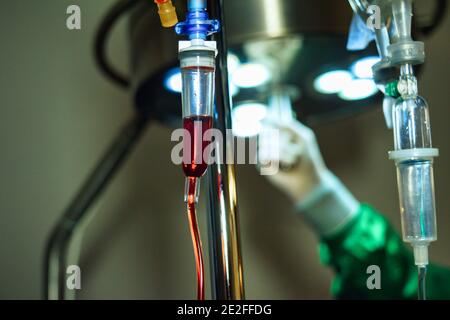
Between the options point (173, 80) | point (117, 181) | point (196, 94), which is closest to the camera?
point (196, 94)

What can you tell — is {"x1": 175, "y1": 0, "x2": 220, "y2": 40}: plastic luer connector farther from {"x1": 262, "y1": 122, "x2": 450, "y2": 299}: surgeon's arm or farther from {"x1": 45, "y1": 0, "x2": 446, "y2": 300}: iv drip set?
{"x1": 262, "y1": 122, "x2": 450, "y2": 299}: surgeon's arm

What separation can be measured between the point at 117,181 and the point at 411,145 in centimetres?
72

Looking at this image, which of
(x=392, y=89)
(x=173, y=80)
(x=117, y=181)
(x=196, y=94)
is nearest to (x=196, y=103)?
(x=196, y=94)

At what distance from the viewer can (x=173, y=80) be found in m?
0.70

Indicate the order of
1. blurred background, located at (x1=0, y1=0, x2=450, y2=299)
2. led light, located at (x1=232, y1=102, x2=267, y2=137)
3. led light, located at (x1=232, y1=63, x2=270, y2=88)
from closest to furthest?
led light, located at (x1=232, y1=63, x2=270, y2=88)
led light, located at (x1=232, y1=102, x2=267, y2=137)
blurred background, located at (x1=0, y1=0, x2=450, y2=299)

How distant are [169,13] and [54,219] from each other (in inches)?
27.6

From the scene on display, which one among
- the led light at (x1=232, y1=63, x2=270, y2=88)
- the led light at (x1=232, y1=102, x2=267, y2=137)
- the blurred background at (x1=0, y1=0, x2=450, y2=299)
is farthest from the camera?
the blurred background at (x1=0, y1=0, x2=450, y2=299)

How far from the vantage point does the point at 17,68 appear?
103cm

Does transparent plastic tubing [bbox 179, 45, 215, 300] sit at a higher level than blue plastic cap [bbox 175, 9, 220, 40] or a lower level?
lower

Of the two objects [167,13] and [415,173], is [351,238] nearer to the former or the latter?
[415,173]

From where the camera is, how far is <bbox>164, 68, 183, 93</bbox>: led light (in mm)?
672

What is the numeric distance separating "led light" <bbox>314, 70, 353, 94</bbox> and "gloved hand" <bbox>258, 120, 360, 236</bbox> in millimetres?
92

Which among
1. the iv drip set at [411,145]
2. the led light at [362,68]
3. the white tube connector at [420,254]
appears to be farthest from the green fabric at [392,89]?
the led light at [362,68]

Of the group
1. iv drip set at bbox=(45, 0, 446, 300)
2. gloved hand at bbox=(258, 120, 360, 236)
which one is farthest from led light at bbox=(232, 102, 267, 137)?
iv drip set at bbox=(45, 0, 446, 300)
